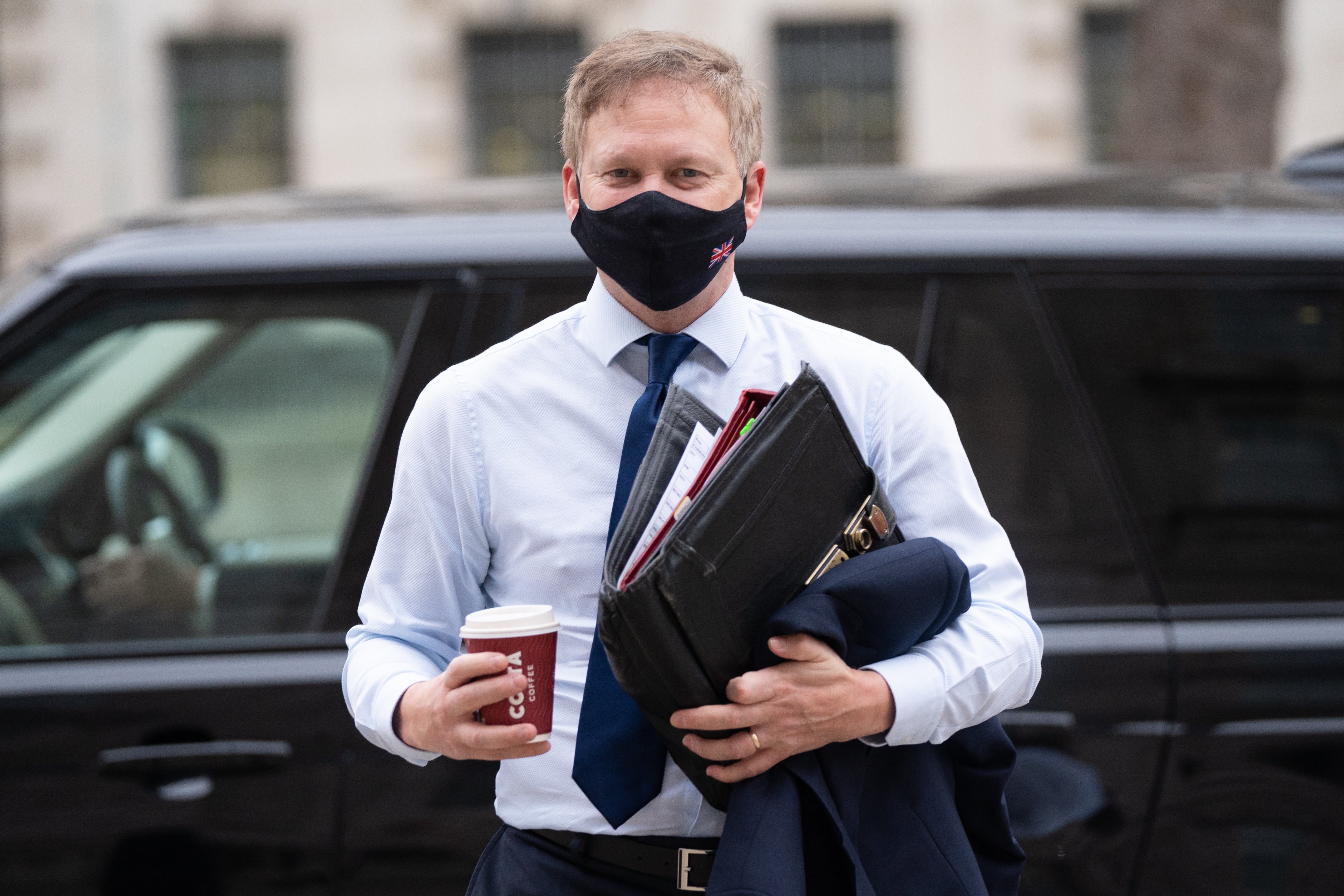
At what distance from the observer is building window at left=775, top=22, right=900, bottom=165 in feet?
38.4

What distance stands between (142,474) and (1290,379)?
96.8 inches

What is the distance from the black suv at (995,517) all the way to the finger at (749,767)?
2.67 ft

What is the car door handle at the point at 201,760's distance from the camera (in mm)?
2039

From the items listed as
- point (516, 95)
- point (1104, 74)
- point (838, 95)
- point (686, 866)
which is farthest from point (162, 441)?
point (1104, 74)

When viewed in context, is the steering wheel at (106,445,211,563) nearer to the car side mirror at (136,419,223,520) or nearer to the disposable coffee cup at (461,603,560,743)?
the car side mirror at (136,419,223,520)

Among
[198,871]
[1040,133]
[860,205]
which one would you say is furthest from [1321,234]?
[1040,133]

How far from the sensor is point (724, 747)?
129 centimetres

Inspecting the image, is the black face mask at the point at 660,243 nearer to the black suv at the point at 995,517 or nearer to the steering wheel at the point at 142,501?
the black suv at the point at 995,517

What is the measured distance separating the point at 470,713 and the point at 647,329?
20.0 inches

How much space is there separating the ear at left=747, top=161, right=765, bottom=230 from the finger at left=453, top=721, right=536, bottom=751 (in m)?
0.63

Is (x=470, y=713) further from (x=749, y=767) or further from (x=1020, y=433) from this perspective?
(x=1020, y=433)

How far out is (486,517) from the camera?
1492 millimetres

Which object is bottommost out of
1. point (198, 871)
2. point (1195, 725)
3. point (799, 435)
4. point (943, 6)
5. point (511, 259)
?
point (198, 871)

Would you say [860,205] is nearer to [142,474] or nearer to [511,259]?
[511,259]
